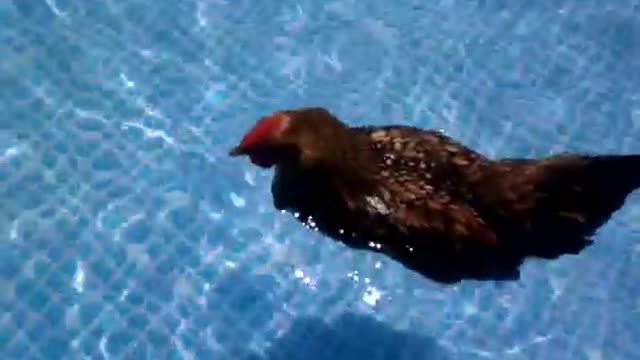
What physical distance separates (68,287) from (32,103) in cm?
157

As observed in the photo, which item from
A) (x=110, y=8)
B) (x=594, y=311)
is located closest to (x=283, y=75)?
(x=110, y=8)

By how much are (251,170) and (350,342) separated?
58.0 inches

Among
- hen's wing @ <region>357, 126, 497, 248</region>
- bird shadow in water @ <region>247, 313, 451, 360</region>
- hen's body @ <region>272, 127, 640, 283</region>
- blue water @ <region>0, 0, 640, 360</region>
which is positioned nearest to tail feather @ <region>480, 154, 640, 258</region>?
hen's body @ <region>272, 127, 640, 283</region>

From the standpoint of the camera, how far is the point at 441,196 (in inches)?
189

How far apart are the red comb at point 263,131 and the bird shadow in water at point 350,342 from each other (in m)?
2.41

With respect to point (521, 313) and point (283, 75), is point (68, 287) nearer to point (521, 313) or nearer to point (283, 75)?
point (283, 75)

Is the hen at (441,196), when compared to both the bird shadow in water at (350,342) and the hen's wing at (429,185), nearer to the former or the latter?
the hen's wing at (429,185)

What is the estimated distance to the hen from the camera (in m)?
4.61

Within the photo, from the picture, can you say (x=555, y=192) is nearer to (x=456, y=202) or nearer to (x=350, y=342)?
(x=456, y=202)

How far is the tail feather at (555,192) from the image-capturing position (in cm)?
467

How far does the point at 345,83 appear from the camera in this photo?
7809mm

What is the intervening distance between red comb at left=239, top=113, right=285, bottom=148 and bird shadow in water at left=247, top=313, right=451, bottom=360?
2.41m

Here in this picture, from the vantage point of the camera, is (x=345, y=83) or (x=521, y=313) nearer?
(x=521, y=313)

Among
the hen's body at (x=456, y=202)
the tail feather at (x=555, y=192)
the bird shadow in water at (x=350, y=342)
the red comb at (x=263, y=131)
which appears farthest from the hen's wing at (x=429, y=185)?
the bird shadow in water at (x=350, y=342)
